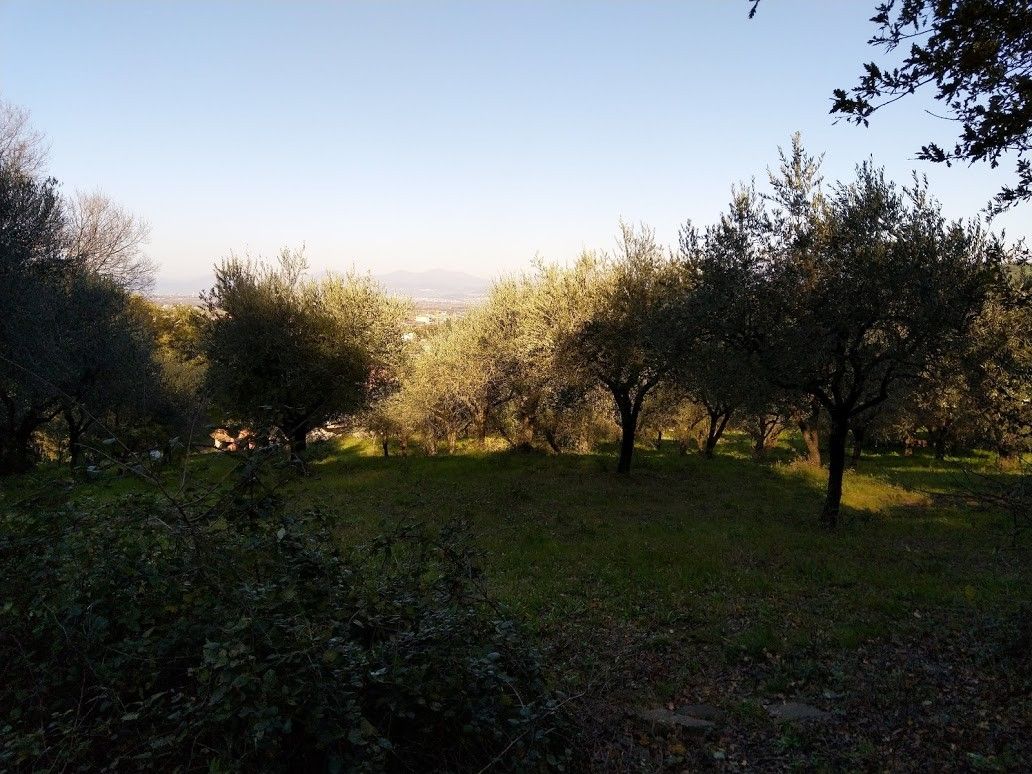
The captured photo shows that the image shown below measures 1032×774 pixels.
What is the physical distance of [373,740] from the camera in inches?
155

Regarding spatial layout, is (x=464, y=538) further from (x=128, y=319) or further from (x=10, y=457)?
(x=128, y=319)

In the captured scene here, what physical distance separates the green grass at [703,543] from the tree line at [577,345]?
221 centimetres


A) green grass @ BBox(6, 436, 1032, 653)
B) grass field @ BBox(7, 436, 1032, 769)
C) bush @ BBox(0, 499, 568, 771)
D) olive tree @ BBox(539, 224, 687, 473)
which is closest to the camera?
bush @ BBox(0, 499, 568, 771)

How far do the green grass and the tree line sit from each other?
7.25ft

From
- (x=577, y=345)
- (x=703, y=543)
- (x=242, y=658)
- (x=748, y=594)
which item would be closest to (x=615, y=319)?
(x=577, y=345)

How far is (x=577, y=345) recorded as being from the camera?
26.1 m

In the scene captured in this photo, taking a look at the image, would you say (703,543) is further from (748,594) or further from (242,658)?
(242,658)

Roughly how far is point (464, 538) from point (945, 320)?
14.5m

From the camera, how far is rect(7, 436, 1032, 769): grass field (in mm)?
5797

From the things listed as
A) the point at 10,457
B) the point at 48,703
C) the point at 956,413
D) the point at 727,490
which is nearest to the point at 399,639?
the point at 48,703

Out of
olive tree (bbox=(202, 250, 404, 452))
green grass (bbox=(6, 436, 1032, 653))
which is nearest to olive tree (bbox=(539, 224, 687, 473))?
green grass (bbox=(6, 436, 1032, 653))

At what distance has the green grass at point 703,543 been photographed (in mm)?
9289

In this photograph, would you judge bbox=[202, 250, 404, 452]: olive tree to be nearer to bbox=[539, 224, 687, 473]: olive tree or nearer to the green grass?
the green grass

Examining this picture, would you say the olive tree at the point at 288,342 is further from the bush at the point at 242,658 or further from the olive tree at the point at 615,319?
the bush at the point at 242,658
